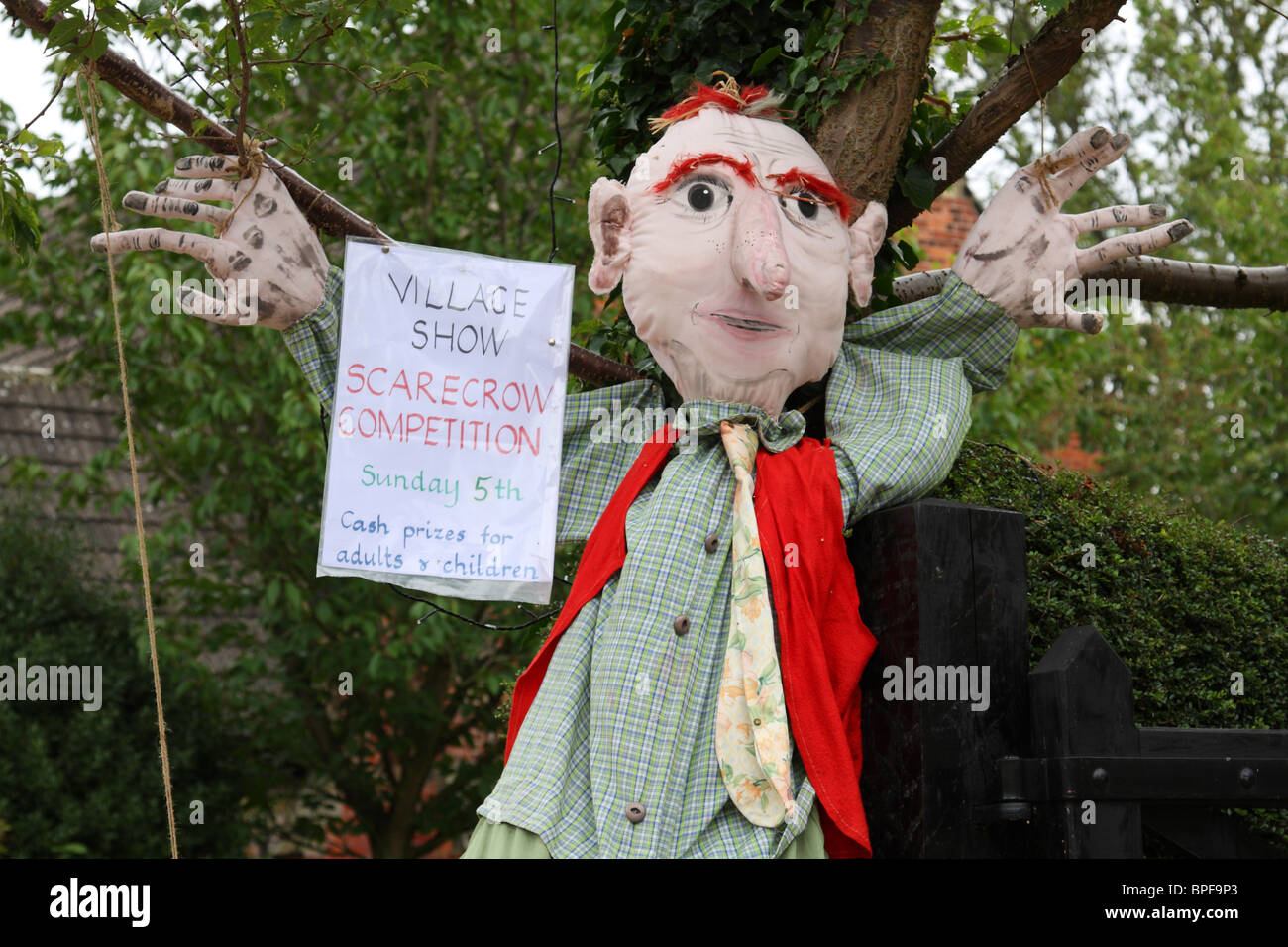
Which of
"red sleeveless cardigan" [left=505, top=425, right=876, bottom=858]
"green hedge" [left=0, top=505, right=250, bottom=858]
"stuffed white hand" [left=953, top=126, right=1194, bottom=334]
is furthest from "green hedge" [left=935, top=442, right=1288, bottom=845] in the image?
"green hedge" [left=0, top=505, right=250, bottom=858]

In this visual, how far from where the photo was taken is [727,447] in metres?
2.74

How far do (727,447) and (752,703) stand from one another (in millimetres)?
529

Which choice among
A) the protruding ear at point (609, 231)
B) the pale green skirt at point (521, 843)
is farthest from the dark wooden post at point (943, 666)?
the protruding ear at point (609, 231)

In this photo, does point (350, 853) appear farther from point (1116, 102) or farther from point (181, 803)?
point (1116, 102)

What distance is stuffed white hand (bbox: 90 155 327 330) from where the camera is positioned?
2.66 metres

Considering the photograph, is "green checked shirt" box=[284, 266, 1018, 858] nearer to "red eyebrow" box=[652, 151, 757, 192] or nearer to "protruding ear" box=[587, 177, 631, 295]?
"protruding ear" box=[587, 177, 631, 295]

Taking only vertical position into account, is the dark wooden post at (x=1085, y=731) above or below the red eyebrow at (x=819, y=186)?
below

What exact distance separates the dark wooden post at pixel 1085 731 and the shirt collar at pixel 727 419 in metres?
0.68

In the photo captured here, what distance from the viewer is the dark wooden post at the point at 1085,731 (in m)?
2.36

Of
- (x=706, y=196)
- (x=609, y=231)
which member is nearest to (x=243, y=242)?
(x=609, y=231)

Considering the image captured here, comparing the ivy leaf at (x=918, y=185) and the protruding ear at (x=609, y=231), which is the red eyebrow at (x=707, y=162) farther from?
the ivy leaf at (x=918, y=185)
